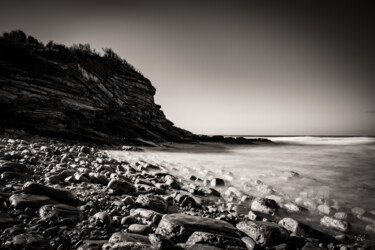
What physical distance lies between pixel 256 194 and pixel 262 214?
115cm

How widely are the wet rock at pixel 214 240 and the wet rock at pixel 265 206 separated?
1451 millimetres

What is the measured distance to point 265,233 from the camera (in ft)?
7.59

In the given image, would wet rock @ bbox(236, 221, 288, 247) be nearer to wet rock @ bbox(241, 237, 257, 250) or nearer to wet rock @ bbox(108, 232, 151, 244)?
wet rock @ bbox(241, 237, 257, 250)

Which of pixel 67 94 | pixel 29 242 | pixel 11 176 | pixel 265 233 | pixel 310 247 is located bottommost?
pixel 310 247

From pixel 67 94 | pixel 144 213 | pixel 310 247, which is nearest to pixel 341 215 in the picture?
pixel 310 247

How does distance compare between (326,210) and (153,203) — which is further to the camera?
(326,210)

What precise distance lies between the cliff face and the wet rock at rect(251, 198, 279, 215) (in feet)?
40.7

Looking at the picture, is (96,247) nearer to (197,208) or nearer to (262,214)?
(197,208)

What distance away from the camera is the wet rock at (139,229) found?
7.16ft

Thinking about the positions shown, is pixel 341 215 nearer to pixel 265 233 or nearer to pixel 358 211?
pixel 358 211

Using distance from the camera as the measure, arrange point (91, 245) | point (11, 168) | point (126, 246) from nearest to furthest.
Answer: point (126, 246) < point (91, 245) < point (11, 168)

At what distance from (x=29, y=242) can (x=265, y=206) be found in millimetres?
3150

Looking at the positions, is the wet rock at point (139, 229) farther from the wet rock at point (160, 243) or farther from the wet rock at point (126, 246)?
the wet rock at point (126, 246)

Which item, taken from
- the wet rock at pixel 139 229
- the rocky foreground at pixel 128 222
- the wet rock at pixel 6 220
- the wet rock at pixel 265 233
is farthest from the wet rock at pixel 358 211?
the wet rock at pixel 6 220
